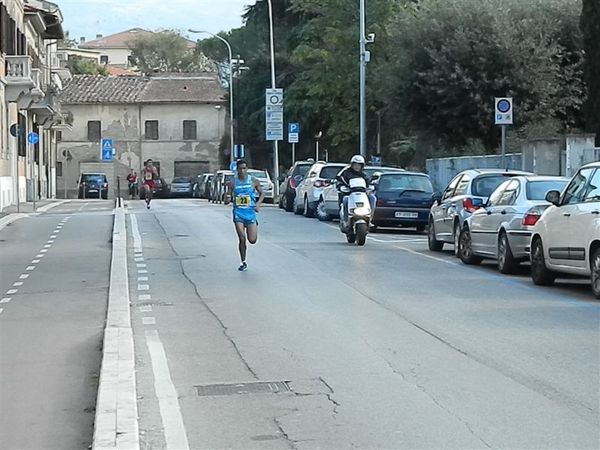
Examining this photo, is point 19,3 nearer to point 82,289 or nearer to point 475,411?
point 82,289

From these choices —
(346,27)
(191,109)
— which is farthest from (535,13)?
(191,109)

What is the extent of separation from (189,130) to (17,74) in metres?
40.9

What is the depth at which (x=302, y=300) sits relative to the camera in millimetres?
14719

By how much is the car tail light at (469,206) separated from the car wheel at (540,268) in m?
4.09

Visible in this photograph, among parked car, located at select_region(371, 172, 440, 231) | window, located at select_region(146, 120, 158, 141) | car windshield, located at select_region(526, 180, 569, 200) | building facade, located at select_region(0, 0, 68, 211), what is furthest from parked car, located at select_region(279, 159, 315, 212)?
window, located at select_region(146, 120, 158, 141)

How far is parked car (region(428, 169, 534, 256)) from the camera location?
68.7 ft

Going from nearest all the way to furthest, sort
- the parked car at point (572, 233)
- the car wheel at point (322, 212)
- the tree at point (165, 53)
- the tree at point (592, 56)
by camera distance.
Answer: the parked car at point (572, 233) → the tree at point (592, 56) → the car wheel at point (322, 212) → the tree at point (165, 53)

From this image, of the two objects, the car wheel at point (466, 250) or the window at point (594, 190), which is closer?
the window at point (594, 190)

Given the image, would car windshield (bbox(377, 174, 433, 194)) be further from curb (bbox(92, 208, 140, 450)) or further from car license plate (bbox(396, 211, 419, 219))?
curb (bbox(92, 208, 140, 450))

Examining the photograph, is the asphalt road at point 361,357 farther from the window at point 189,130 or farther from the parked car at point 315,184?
the window at point 189,130

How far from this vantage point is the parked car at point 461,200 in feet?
68.7

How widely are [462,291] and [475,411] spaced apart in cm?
749

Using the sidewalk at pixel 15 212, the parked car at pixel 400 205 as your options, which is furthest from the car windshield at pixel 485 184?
the sidewalk at pixel 15 212

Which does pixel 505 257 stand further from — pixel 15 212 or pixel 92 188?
pixel 92 188
